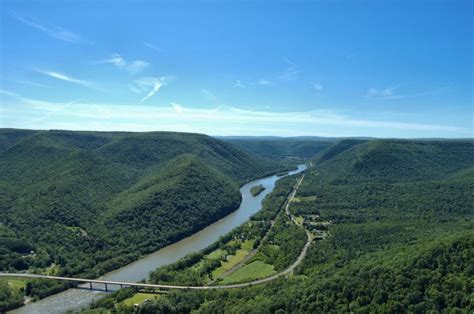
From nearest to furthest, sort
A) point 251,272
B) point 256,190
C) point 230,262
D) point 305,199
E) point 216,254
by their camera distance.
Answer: point 251,272, point 230,262, point 216,254, point 305,199, point 256,190

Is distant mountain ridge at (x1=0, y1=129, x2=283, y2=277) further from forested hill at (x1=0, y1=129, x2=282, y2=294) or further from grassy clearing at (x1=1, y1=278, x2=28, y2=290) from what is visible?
grassy clearing at (x1=1, y1=278, x2=28, y2=290)

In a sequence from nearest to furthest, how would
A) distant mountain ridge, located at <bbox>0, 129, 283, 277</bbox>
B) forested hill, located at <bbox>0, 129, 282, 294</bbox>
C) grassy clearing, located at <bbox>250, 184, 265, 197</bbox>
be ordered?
forested hill, located at <bbox>0, 129, 282, 294</bbox> → distant mountain ridge, located at <bbox>0, 129, 283, 277</bbox> → grassy clearing, located at <bbox>250, 184, 265, 197</bbox>

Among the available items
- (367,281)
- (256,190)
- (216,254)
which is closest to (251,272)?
(216,254)

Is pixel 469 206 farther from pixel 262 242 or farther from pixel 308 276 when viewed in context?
pixel 308 276

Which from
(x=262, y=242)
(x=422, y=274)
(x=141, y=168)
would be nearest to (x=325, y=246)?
(x=262, y=242)

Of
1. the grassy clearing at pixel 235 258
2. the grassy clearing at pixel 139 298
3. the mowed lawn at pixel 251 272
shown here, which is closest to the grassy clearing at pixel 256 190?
the grassy clearing at pixel 235 258

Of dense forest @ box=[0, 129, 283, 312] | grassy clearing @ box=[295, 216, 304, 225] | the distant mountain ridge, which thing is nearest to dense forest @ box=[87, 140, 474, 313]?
grassy clearing @ box=[295, 216, 304, 225]

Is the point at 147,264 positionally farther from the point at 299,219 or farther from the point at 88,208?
the point at 299,219
